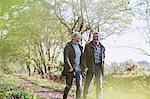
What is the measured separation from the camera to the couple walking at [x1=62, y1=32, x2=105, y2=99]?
11.3m

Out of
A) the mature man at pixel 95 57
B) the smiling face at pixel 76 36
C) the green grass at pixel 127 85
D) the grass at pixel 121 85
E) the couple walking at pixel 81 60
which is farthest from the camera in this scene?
the green grass at pixel 127 85

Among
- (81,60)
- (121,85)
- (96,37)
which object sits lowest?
(121,85)

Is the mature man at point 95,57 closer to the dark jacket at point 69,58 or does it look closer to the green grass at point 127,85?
the dark jacket at point 69,58

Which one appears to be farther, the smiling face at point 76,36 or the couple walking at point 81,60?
the couple walking at point 81,60

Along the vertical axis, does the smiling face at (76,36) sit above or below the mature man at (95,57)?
above

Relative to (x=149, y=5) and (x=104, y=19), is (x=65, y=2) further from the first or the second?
(x=149, y=5)

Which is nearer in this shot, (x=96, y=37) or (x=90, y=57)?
(x=96, y=37)

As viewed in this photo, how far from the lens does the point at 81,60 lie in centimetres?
1168

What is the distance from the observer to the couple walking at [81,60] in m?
11.3

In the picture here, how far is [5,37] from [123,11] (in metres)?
12.2

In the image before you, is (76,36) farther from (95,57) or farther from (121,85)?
(121,85)

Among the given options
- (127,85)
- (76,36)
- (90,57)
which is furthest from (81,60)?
(127,85)

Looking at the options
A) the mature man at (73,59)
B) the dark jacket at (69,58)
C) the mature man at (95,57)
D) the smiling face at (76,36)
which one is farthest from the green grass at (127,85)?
the smiling face at (76,36)

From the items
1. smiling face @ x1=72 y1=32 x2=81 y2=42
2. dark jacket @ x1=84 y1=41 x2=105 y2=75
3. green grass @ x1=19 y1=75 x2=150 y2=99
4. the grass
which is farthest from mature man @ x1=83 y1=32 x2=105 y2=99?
green grass @ x1=19 y1=75 x2=150 y2=99
